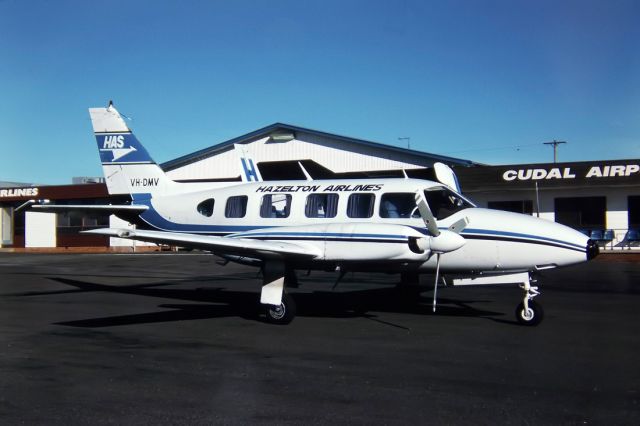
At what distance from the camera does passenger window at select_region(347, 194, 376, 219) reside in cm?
1195

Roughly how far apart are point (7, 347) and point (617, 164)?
1248 inches

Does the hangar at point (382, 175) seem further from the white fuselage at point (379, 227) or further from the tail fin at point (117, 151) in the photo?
the white fuselage at point (379, 227)

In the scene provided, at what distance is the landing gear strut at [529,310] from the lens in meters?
11.0

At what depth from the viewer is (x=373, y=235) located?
1094cm

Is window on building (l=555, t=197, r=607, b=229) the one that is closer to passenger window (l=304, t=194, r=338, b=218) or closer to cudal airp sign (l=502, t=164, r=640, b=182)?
cudal airp sign (l=502, t=164, r=640, b=182)

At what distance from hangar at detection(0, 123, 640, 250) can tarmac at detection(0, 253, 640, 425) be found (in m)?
16.3

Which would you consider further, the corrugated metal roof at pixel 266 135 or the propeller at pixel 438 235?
the corrugated metal roof at pixel 266 135

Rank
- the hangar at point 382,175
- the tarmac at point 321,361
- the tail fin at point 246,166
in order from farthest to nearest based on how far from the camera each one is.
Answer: the hangar at point 382,175 < the tail fin at point 246,166 < the tarmac at point 321,361

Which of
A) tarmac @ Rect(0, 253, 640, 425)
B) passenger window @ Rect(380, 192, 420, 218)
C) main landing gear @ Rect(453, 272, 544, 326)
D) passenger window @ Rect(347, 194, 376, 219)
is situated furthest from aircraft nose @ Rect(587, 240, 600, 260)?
passenger window @ Rect(347, 194, 376, 219)

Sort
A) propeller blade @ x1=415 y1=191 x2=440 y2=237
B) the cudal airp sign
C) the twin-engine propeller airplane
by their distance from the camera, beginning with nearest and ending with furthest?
propeller blade @ x1=415 y1=191 x2=440 y2=237 → the twin-engine propeller airplane → the cudal airp sign

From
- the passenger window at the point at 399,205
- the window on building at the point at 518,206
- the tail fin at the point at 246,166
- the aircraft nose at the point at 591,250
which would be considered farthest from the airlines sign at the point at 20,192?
the aircraft nose at the point at 591,250

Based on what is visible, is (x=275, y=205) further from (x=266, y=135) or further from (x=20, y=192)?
(x=20, y=192)

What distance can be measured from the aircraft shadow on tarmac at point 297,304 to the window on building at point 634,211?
889 inches

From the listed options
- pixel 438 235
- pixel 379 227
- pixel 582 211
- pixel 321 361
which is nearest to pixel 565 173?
pixel 582 211
